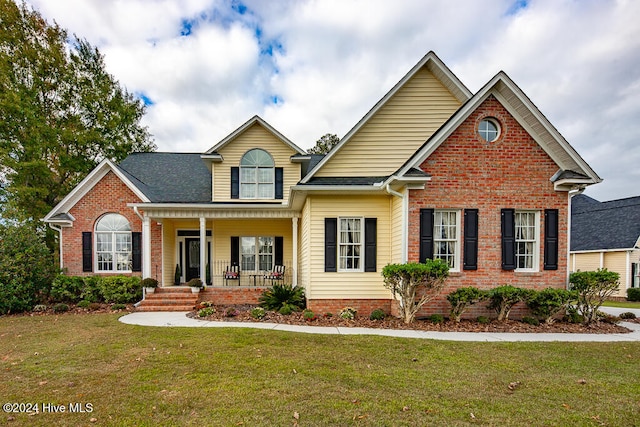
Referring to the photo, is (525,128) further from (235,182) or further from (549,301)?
(235,182)

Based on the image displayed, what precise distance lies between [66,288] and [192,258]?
15.3 ft

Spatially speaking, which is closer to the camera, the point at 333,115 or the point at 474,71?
the point at 474,71

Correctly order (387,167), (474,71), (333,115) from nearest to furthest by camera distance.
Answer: (387,167), (474,71), (333,115)

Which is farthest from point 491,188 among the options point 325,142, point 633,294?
point 325,142

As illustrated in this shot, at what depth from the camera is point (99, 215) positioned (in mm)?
13195

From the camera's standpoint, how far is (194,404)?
380 cm

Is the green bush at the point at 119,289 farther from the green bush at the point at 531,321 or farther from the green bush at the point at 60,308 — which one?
the green bush at the point at 531,321

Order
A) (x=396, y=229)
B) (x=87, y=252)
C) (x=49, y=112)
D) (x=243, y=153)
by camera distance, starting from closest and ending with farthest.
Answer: (x=396, y=229) < (x=87, y=252) < (x=243, y=153) < (x=49, y=112)

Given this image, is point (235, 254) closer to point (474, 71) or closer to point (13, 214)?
point (13, 214)

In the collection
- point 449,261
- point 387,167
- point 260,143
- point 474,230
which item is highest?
point 260,143

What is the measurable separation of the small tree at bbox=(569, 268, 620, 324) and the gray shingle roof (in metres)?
12.8

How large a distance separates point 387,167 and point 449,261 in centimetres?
348

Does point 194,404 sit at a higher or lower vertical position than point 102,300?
higher

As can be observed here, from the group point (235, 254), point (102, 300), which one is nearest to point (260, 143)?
point (235, 254)
